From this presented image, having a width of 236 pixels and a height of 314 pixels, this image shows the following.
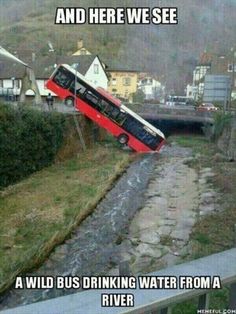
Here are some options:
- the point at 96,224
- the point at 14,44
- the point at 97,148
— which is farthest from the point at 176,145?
the point at 14,44

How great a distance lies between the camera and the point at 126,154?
1994 cm

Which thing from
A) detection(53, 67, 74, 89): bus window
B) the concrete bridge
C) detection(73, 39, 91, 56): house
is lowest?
the concrete bridge

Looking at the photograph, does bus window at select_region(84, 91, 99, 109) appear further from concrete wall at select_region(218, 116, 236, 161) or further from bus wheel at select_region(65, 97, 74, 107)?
concrete wall at select_region(218, 116, 236, 161)

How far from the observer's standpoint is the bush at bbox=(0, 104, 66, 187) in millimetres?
11461

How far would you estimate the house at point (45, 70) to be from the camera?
35562 millimetres

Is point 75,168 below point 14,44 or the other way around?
below

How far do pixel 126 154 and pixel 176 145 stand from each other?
7.19 m

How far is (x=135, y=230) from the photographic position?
8.62 m

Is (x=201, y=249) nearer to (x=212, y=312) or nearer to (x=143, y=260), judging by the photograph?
(x=143, y=260)

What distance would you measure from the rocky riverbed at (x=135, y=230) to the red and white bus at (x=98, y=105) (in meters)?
5.65

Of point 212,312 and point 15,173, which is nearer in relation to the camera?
point 212,312

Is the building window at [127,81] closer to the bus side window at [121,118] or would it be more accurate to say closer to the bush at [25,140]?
the bus side window at [121,118]

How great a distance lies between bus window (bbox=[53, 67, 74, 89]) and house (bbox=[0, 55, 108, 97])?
13762 millimetres

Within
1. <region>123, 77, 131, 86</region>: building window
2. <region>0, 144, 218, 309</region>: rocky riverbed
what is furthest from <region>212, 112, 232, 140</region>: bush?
<region>123, 77, 131, 86</region>: building window
